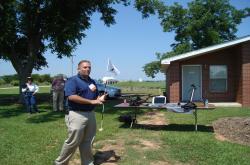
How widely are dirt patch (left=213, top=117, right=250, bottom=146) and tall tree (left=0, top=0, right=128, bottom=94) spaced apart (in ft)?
41.0

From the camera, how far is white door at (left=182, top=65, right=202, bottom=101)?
22031 millimetres

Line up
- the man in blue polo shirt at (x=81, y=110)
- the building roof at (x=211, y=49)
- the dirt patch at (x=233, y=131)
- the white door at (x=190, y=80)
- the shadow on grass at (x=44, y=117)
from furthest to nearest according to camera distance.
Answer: the white door at (x=190, y=80)
the building roof at (x=211, y=49)
the shadow on grass at (x=44, y=117)
the dirt patch at (x=233, y=131)
the man in blue polo shirt at (x=81, y=110)

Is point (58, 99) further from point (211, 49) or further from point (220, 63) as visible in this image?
point (220, 63)

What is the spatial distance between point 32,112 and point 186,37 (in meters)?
30.5

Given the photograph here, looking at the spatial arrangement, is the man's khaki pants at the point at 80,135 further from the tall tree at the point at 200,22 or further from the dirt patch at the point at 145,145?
the tall tree at the point at 200,22

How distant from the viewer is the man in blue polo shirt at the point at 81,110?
658 centimetres

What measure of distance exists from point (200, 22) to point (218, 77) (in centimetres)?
2352

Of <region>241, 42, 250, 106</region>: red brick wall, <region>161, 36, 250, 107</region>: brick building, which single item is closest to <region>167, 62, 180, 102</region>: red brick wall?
<region>161, 36, 250, 107</region>: brick building

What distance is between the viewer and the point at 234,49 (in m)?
21.8

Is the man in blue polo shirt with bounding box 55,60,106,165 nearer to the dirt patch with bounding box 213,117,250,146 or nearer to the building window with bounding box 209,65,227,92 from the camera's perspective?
the dirt patch with bounding box 213,117,250,146

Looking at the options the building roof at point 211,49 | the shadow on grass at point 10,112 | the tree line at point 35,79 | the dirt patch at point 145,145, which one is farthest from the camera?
the tree line at point 35,79

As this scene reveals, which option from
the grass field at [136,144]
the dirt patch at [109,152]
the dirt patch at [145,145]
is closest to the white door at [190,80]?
the grass field at [136,144]

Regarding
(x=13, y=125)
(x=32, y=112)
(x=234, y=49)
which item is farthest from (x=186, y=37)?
(x=13, y=125)

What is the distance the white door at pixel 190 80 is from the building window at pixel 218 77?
65cm
